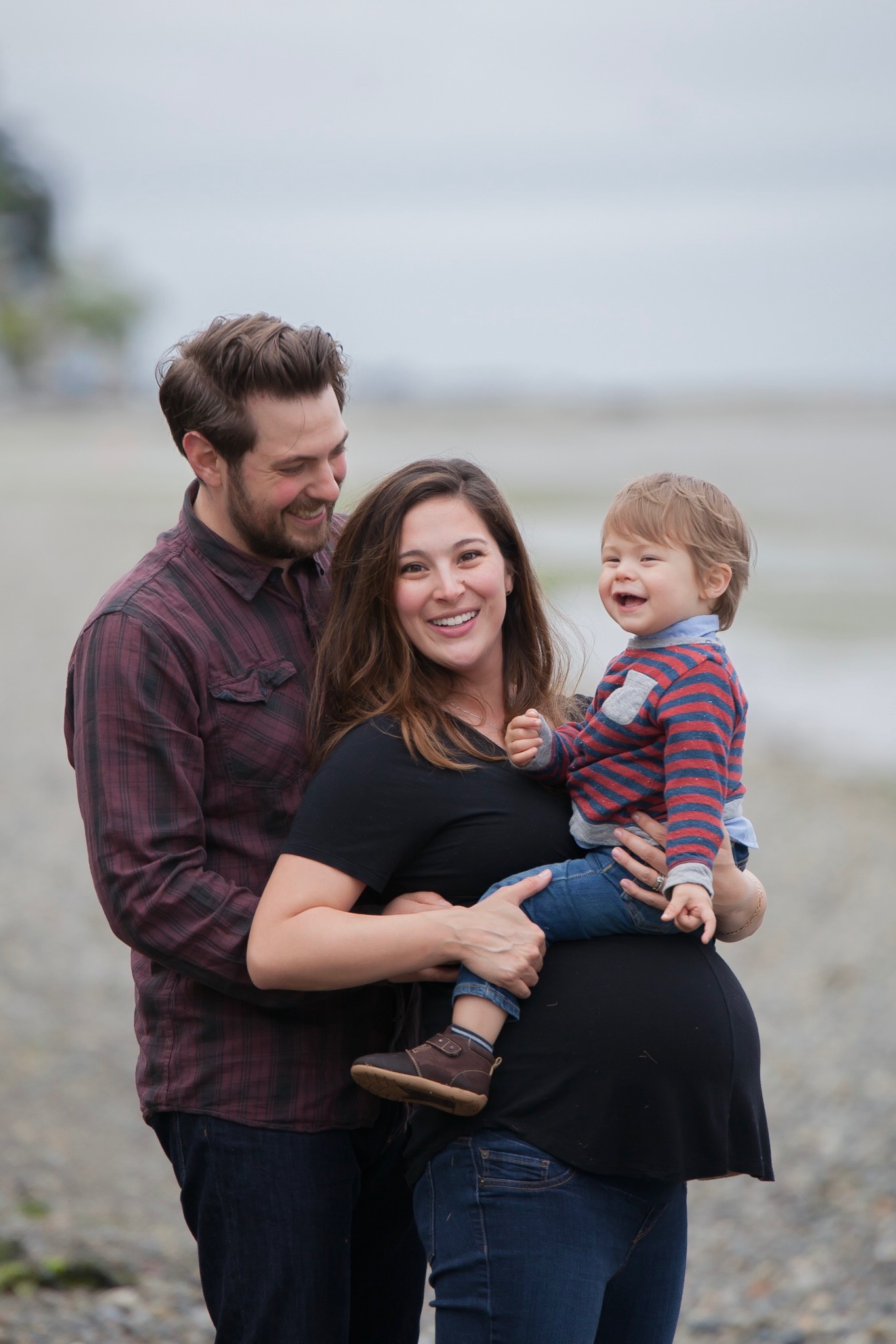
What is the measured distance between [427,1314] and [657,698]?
3.94 m

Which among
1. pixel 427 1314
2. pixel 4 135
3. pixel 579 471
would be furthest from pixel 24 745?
pixel 579 471

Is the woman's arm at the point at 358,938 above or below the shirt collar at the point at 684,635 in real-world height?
below

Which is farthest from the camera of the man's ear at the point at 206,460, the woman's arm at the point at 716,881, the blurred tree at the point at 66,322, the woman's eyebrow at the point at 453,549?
the blurred tree at the point at 66,322

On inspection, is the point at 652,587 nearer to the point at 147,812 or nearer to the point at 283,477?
the point at 283,477

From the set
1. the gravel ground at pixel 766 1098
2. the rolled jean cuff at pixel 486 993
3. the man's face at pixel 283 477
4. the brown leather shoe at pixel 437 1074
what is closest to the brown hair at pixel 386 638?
the man's face at pixel 283 477

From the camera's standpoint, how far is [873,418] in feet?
303

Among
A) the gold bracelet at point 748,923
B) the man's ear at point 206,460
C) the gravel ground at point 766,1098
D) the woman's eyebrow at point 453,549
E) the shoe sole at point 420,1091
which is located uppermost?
the man's ear at point 206,460

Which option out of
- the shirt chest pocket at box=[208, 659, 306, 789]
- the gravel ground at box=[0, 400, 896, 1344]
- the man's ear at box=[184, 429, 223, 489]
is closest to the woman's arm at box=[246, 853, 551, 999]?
the shirt chest pocket at box=[208, 659, 306, 789]

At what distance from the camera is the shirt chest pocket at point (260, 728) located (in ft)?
8.82

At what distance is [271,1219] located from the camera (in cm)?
272

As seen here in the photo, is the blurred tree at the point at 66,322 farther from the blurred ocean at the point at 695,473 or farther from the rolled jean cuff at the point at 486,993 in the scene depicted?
the rolled jean cuff at the point at 486,993

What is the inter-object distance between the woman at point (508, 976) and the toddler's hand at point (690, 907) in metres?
0.08

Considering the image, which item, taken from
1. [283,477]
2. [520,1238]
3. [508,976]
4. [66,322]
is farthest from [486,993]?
[66,322]

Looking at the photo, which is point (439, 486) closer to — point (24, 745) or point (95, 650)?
point (95, 650)
